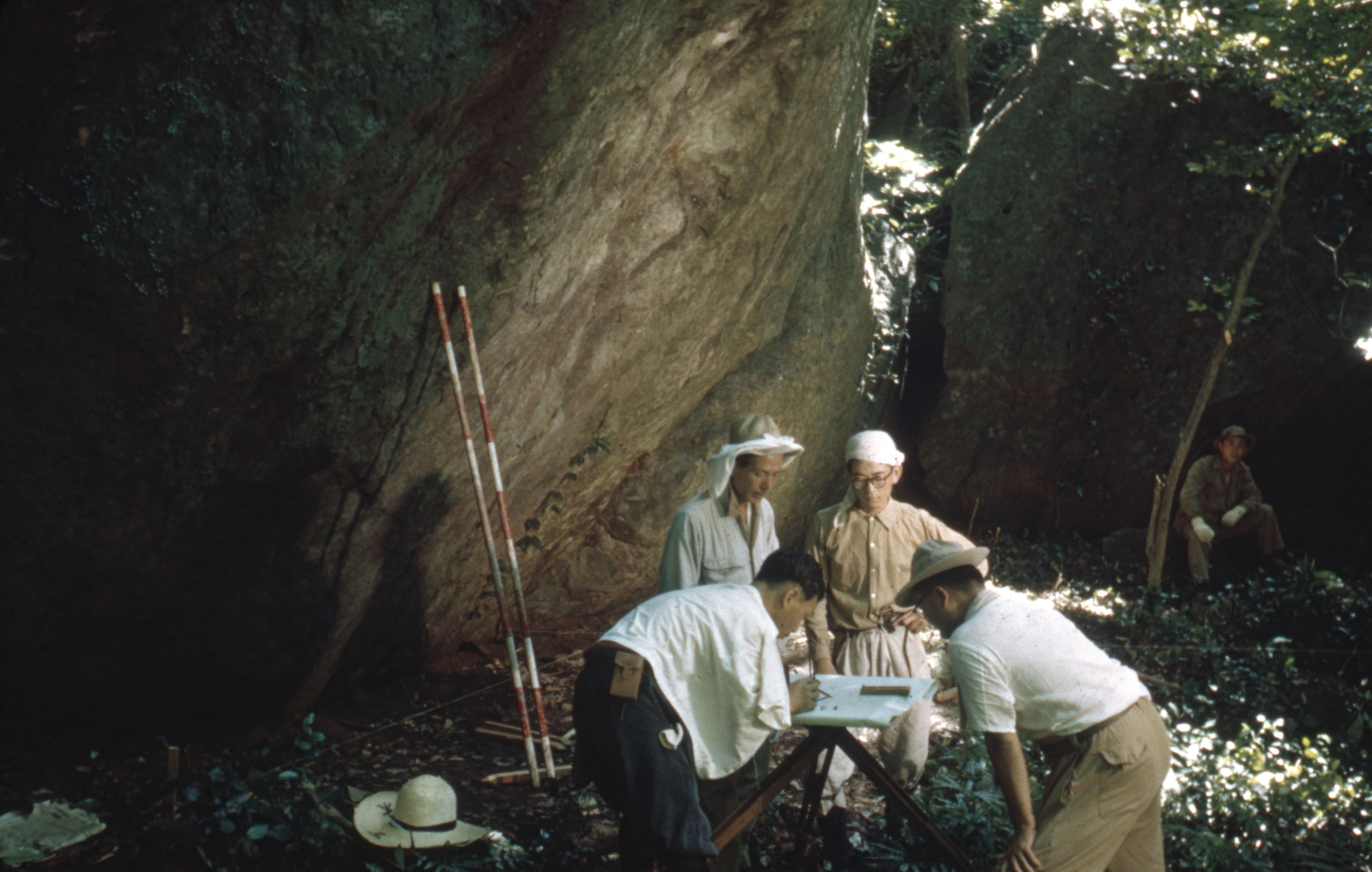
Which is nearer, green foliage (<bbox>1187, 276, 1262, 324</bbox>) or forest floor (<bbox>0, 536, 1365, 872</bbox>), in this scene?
forest floor (<bbox>0, 536, 1365, 872</bbox>)

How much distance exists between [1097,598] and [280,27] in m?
8.12

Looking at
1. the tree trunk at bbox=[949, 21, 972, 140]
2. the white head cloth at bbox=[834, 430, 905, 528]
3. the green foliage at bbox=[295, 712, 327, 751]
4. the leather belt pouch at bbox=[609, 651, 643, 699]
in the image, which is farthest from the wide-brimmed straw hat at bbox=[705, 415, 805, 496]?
the tree trunk at bbox=[949, 21, 972, 140]

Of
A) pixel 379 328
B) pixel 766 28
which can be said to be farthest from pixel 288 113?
pixel 766 28

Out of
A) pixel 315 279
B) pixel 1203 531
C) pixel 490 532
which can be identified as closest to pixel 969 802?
pixel 490 532

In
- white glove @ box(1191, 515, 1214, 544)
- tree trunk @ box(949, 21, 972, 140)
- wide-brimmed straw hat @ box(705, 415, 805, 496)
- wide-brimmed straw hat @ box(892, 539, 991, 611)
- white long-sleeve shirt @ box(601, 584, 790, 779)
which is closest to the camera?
white long-sleeve shirt @ box(601, 584, 790, 779)

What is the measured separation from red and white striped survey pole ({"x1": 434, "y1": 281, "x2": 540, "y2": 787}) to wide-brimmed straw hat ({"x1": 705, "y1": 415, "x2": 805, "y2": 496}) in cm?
140

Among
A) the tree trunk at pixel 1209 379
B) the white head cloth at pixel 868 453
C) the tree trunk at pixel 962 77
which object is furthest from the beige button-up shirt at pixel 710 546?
the tree trunk at pixel 962 77

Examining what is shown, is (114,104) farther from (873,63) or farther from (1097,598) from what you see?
(873,63)

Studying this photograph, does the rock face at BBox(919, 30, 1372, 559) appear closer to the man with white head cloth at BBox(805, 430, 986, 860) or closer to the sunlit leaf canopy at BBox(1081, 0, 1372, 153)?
the sunlit leaf canopy at BBox(1081, 0, 1372, 153)

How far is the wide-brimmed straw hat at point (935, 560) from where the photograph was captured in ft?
10.7

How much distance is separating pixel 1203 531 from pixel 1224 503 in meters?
0.55

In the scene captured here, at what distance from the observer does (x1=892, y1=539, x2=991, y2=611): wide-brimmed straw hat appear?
326 centimetres

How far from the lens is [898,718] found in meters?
4.26

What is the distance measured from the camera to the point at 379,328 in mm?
4652
